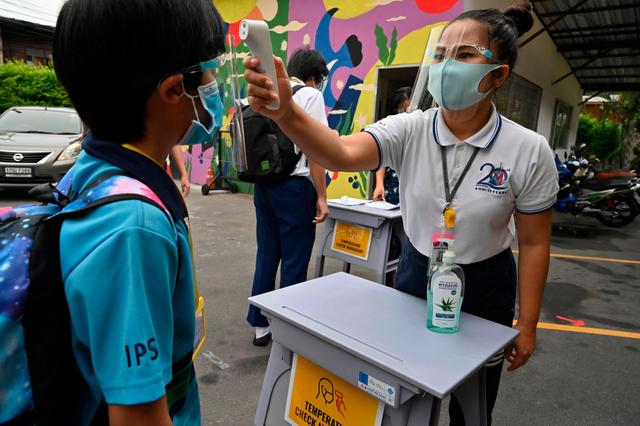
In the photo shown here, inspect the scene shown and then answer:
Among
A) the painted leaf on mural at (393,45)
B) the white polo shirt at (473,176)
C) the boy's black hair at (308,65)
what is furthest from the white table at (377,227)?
the painted leaf on mural at (393,45)

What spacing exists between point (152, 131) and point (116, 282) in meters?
0.33

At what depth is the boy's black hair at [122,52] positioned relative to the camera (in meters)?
0.68

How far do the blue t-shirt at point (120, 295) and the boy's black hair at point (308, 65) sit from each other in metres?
2.06

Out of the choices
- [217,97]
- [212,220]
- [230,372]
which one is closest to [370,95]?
[212,220]

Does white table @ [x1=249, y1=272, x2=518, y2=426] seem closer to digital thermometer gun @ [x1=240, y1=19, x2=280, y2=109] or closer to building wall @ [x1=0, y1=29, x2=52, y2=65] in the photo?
digital thermometer gun @ [x1=240, y1=19, x2=280, y2=109]

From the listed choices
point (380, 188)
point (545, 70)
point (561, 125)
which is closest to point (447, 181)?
point (380, 188)

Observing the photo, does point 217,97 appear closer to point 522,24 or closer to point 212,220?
point 522,24

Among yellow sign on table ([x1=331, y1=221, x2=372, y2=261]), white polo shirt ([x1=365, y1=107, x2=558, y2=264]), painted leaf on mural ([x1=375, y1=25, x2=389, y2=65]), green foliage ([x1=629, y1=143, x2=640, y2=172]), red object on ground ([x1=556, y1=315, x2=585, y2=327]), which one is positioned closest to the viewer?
white polo shirt ([x1=365, y1=107, x2=558, y2=264])

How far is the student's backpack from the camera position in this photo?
592 mm

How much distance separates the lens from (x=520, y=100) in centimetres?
815

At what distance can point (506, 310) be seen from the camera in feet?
4.84

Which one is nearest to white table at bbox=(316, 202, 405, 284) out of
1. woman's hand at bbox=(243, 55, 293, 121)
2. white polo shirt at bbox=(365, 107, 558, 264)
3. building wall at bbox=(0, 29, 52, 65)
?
white polo shirt at bbox=(365, 107, 558, 264)

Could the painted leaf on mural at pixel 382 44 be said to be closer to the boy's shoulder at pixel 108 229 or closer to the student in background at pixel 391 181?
the student in background at pixel 391 181

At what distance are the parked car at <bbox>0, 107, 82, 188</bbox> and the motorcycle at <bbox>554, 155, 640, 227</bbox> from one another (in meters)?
8.32
